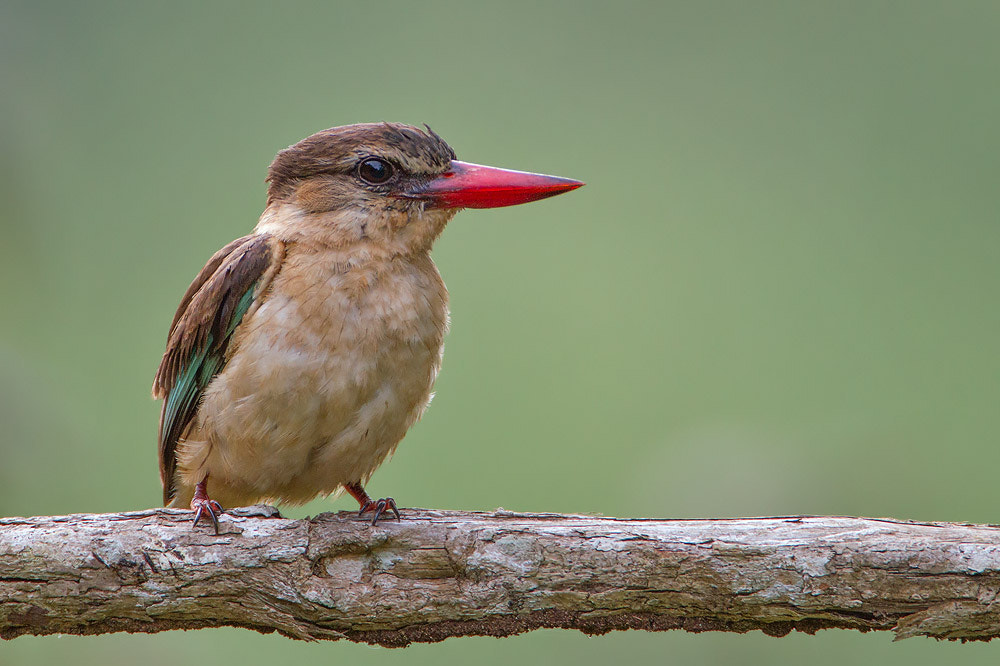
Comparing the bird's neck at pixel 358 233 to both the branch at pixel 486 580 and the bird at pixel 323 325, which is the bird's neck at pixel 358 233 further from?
the branch at pixel 486 580

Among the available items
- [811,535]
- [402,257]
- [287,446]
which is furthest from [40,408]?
[811,535]

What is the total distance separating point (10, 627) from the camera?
216 centimetres

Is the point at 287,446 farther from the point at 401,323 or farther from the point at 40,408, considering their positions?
the point at 40,408

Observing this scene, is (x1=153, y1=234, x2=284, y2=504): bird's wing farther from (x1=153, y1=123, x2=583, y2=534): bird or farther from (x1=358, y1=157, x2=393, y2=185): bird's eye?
(x1=358, y1=157, x2=393, y2=185): bird's eye

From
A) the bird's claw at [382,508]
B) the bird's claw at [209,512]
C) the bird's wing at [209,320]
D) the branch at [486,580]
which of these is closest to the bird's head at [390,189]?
the bird's wing at [209,320]

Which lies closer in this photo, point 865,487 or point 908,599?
point 908,599

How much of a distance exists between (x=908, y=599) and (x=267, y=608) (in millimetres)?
1302

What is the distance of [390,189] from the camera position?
2.78 m

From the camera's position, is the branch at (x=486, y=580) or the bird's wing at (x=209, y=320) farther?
the bird's wing at (x=209, y=320)

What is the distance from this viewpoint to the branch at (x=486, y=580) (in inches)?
83.7

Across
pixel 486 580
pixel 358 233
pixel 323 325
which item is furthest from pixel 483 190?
pixel 486 580

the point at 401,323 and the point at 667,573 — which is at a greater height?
the point at 401,323

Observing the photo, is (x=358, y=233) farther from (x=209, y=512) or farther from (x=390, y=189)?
(x=209, y=512)

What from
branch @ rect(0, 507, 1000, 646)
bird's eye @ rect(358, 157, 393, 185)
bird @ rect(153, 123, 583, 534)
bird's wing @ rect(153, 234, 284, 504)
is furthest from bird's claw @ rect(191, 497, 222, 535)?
bird's eye @ rect(358, 157, 393, 185)
